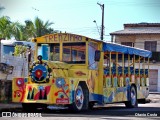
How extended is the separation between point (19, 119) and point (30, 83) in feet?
9.66

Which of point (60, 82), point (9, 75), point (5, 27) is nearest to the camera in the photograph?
point (60, 82)

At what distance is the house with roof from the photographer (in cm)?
5041

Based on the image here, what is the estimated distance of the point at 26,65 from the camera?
2098cm

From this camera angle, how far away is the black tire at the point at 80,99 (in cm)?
1506

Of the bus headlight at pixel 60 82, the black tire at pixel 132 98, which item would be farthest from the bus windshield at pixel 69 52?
the black tire at pixel 132 98

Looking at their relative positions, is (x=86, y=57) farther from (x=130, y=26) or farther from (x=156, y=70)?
(x=130, y=26)

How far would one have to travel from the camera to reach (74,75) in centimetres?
1592

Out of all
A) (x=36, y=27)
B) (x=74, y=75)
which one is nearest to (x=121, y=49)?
(x=74, y=75)

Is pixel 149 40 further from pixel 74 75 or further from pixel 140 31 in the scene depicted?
pixel 74 75

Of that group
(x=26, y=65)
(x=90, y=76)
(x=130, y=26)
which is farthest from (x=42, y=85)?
(x=130, y=26)

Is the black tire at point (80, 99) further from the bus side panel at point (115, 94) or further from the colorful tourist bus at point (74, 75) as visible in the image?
the bus side panel at point (115, 94)

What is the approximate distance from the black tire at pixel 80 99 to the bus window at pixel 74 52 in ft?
3.81

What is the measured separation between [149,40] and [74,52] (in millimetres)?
36658

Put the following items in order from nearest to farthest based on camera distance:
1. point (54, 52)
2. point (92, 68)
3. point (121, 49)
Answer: point (92, 68) → point (54, 52) → point (121, 49)
